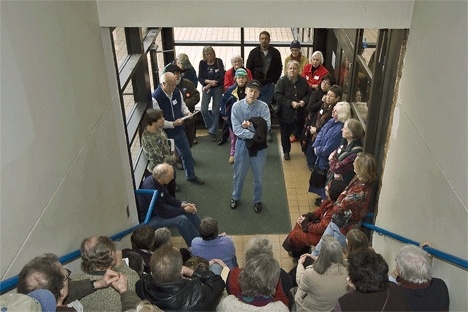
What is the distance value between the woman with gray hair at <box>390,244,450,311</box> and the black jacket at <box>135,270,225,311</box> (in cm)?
105

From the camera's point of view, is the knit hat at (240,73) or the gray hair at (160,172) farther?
the knit hat at (240,73)

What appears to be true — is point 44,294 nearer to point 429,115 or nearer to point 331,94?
point 429,115

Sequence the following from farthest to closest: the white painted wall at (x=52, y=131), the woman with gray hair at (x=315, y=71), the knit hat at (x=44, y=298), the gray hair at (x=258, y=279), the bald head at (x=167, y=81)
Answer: the woman with gray hair at (x=315, y=71)
the bald head at (x=167, y=81)
the gray hair at (x=258, y=279)
the white painted wall at (x=52, y=131)
the knit hat at (x=44, y=298)

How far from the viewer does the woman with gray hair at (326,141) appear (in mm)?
5254

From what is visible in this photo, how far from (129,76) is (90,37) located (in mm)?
2164

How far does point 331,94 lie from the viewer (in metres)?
5.69

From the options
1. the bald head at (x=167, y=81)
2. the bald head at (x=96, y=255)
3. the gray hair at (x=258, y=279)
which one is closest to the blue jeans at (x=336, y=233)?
the gray hair at (x=258, y=279)

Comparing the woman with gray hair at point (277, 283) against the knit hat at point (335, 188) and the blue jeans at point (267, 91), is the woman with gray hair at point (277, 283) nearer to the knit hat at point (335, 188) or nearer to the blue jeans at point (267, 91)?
the knit hat at point (335, 188)

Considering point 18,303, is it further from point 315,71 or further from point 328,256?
point 315,71

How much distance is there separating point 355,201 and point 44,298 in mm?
2790

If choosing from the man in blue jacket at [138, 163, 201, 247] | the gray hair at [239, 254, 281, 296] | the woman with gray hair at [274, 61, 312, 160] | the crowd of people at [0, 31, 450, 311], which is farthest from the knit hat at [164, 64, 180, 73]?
the gray hair at [239, 254, 281, 296]

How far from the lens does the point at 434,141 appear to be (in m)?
2.91

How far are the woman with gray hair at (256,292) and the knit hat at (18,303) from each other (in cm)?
107

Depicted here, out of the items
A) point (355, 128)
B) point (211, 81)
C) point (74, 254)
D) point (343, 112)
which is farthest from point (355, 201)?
point (211, 81)
